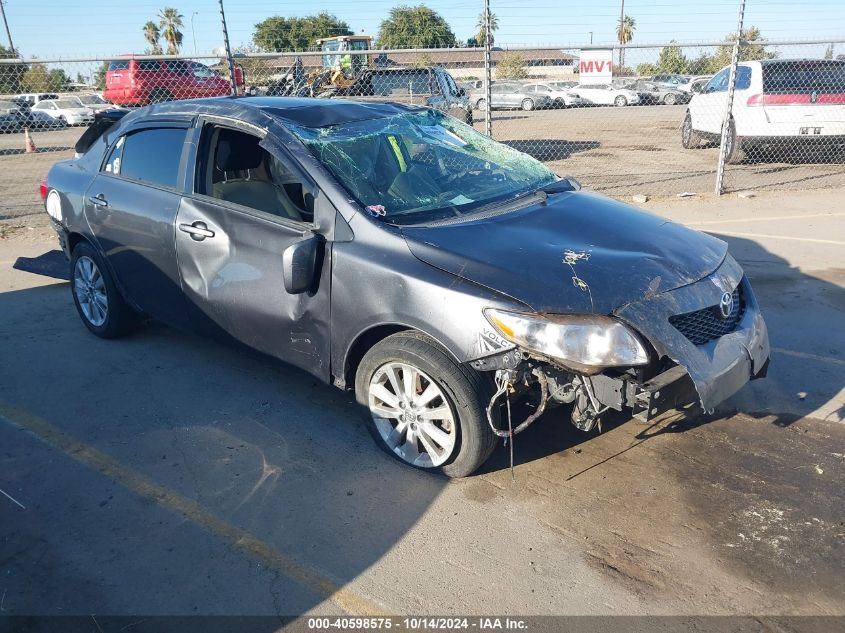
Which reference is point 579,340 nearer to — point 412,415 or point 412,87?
point 412,415

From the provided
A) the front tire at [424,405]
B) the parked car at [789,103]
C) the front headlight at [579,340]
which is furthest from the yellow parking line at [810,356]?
the parked car at [789,103]

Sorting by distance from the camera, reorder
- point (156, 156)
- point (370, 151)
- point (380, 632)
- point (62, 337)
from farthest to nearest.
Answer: point (62, 337), point (156, 156), point (370, 151), point (380, 632)

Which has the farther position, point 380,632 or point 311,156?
point 311,156

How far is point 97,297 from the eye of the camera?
18.3ft

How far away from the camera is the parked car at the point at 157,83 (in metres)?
17.3

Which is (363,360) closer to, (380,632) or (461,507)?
(461,507)

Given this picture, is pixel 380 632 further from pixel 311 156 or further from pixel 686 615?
pixel 311 156

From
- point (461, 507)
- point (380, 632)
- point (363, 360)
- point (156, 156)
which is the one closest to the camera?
point (380, 632)

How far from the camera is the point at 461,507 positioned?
347 cm

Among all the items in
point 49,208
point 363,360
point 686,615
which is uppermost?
point 49,208

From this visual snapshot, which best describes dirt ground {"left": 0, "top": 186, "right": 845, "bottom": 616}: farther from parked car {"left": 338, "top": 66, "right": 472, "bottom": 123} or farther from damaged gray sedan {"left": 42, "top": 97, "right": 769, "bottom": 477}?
parked car {"left": 338, "top": 66, "right": 472, "bottom": 123}

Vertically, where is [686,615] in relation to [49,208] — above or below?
below

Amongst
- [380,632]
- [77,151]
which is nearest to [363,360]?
[380,632]

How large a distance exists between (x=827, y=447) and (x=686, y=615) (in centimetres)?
167
